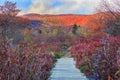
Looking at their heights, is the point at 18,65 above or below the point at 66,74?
above

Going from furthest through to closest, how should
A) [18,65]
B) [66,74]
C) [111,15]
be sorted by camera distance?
[111,15] < [66,74] < [18,65]

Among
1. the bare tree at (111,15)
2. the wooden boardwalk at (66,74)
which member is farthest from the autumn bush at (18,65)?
the bare tree at (111,15)

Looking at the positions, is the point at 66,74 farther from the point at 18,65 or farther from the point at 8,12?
the point at 8,12

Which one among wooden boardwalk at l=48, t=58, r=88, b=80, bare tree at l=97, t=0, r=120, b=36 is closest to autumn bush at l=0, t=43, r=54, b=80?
wooden boardwalk at l=48, t=58, r=88, b=80

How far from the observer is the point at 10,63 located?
23.4 feet

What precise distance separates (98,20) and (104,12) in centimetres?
621

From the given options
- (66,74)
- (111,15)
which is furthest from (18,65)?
(111,15)

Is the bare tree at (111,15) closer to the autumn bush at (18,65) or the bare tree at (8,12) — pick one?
the bare tree at (8,12)

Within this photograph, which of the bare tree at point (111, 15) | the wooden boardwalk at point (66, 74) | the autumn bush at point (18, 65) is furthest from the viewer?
the bare tree at point (111, 15)

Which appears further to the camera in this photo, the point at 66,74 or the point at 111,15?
the point at 111,15

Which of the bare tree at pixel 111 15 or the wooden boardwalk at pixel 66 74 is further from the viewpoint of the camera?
the bare tree at pixel 111 15

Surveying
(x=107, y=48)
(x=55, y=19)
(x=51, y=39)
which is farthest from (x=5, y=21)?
(x=107, y=48)

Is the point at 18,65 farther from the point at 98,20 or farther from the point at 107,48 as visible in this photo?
the point at 98,20

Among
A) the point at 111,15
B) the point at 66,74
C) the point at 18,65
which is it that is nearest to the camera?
the point at 18,65
